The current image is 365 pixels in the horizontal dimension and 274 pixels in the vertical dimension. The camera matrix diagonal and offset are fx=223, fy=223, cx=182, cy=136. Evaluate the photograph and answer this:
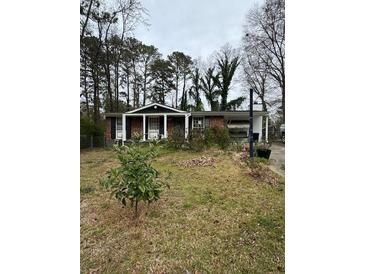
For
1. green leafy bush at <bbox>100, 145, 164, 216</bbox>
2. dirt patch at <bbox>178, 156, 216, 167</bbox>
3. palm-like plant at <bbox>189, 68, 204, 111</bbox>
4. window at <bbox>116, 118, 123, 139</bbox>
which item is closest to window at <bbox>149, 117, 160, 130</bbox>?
window at <bbox>116, 118, 123, 139</bbox>

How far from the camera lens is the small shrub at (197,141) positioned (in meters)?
7.06

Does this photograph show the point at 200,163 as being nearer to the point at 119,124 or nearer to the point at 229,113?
the point at 229,113

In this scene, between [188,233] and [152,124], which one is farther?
[152,124]

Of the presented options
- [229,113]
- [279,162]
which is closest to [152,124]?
[229,113]

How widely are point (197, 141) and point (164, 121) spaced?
4687 millimetres

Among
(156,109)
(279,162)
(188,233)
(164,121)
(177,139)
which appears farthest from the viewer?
(164,121)

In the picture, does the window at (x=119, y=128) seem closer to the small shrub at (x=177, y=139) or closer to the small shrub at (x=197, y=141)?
the small shrub at (x=177, y=139)

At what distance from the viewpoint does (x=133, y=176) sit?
74.5 inches

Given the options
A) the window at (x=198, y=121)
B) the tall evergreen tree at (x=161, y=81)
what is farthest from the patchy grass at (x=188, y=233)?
the window at (x=198, y=121)

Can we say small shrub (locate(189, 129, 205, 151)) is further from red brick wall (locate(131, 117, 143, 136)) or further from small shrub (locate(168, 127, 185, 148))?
red brick wall (locate(131, 117, 143, 136))

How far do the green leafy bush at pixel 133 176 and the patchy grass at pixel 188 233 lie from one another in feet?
0.87

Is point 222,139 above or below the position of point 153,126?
below
